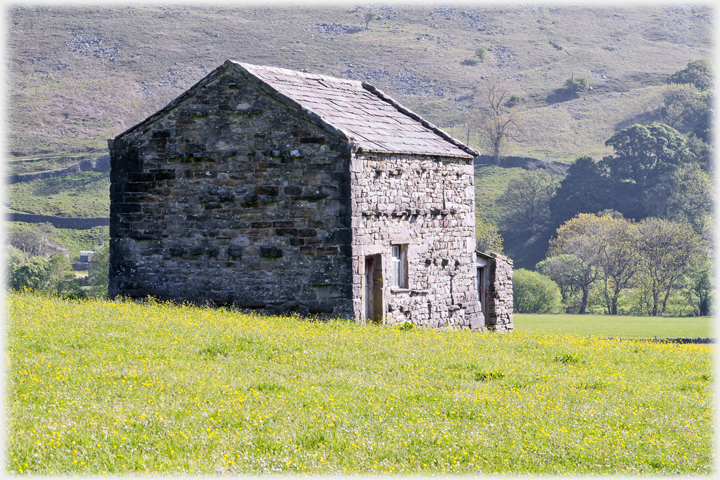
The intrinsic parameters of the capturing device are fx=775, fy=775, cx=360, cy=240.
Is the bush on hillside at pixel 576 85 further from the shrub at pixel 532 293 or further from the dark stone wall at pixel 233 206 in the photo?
the dark stone wall at pixel 233 206

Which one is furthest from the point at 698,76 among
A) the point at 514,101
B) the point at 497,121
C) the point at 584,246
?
the point at 584,246

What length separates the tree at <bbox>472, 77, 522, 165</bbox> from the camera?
99.6 m

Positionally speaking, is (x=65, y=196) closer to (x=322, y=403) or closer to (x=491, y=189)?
(x=491, y=189)

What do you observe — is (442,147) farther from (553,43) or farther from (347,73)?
(553,43)

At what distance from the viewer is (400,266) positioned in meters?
18.9

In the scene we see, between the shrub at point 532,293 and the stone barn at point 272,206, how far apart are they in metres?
34.6

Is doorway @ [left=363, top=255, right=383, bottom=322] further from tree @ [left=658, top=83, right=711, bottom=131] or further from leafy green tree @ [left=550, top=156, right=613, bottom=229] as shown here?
tree @ [left=658, top=83, right=711, bottom=131]

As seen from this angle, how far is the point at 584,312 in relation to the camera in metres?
56.2

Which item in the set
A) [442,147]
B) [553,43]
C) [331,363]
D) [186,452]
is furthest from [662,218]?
[553,43]

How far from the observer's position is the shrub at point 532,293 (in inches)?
2095

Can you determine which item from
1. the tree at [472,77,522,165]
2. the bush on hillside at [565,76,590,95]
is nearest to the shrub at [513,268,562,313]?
the tree at [472,77,522,165]

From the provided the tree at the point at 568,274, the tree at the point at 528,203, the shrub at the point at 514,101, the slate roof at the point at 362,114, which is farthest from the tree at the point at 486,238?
the shrub at the point at 514,101

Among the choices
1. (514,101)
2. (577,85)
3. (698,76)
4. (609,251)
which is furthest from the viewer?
(577,85)

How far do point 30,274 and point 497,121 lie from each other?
6461 cm
